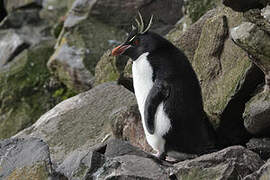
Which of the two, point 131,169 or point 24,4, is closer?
point 131,169

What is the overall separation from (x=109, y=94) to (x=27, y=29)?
16.6ft

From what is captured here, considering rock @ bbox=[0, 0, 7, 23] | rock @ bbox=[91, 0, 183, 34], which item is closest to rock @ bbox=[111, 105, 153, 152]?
rock @ bbox=[91, 0, 183, 34]

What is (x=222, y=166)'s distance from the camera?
4.51 m

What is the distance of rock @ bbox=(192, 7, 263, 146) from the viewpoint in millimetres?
5676

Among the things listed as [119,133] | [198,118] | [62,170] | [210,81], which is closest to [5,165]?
[62,170]

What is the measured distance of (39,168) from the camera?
5.12 meters

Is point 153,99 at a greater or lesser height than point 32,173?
greater

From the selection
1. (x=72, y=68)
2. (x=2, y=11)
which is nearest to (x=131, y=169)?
(x=72, y=68)

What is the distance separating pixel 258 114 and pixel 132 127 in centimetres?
148

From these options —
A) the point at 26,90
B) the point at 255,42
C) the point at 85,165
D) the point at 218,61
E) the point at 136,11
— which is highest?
the point at 255,42

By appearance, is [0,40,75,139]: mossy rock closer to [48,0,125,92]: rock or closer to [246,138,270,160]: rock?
[48,0,125,92]: rock

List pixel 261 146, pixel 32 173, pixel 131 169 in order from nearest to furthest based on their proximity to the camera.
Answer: pixel 131 169 → pixel 32 173 → pixel 261 146

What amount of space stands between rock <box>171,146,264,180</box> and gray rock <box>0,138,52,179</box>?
1.12 metres

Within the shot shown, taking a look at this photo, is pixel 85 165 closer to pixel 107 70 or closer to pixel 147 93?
pixel 147 93
